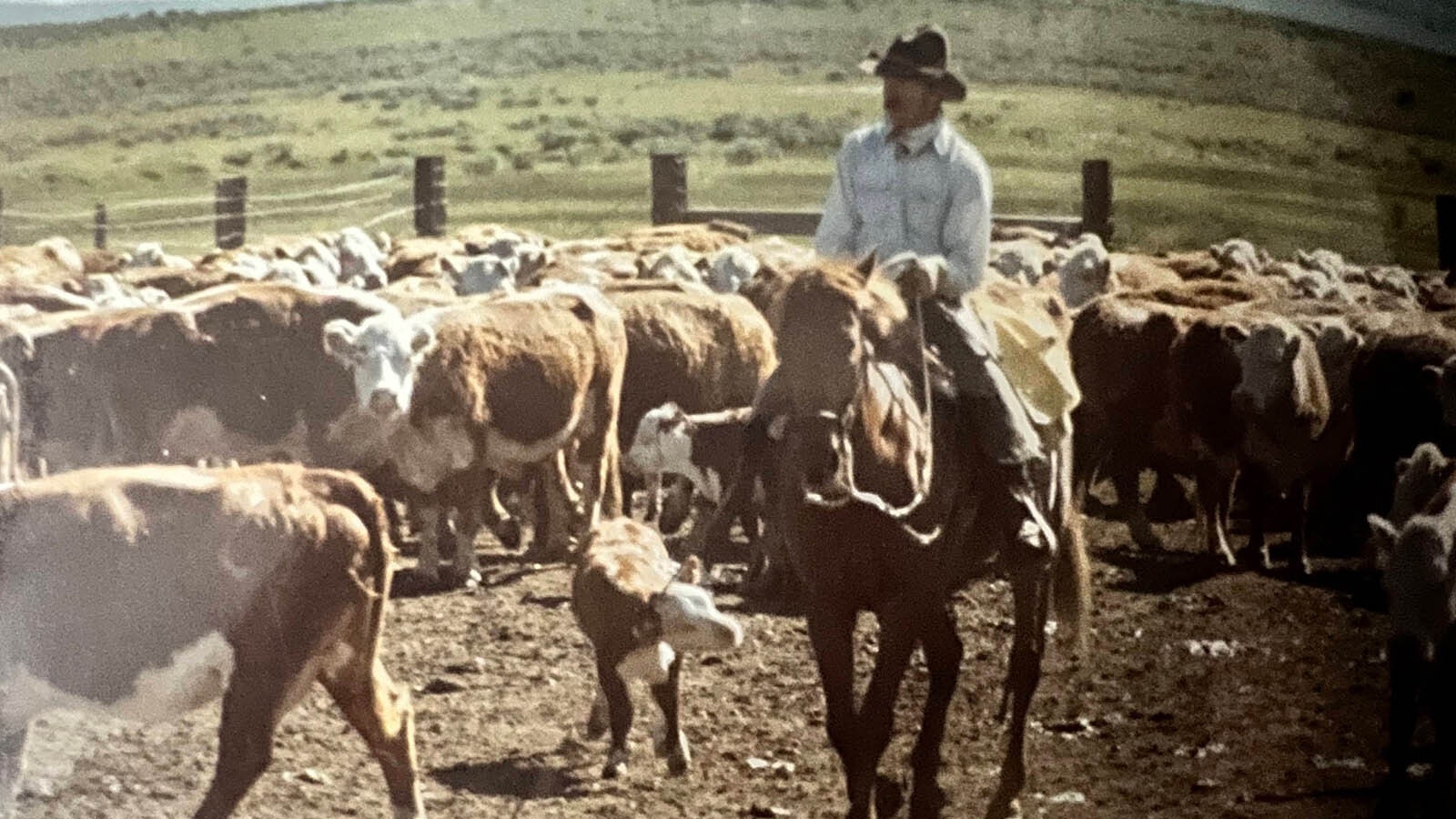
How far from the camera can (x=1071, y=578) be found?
233 inches

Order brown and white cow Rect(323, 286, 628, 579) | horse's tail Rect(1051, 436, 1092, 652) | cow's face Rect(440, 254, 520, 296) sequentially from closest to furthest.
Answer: brown and white cow Rect(323, 286, 628, 579), horse's tail Rect(1051, 436, 1092, 652), cow's face Rect(440, 254, 520, 296)

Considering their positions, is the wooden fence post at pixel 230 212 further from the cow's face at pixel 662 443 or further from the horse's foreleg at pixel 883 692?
the horse's foreleg at pixel 883 692

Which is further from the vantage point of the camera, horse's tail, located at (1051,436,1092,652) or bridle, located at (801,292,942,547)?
horse's tail, located at (1051,436,1092,652)

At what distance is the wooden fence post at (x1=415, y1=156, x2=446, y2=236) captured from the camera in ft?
19.9

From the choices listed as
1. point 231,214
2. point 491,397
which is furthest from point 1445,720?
point 231,214

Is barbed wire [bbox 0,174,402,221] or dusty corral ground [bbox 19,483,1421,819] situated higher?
barbed wire [bbox 0,174,402,221]

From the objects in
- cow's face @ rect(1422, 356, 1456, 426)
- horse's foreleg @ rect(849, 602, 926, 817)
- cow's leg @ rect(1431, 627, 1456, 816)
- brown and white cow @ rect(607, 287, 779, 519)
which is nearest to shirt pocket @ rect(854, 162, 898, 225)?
brown and white cow @ rect(607, 287, 779, 519)

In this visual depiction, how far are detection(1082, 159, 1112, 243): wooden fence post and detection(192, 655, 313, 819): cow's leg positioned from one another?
2.69 metres

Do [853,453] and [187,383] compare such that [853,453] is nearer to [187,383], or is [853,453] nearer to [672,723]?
[672,723]

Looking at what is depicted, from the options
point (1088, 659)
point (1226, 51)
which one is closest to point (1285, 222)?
point (1226, 51)

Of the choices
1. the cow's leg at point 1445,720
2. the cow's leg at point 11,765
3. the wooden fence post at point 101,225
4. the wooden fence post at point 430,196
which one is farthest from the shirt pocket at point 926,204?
the cow's leg at point 11,765

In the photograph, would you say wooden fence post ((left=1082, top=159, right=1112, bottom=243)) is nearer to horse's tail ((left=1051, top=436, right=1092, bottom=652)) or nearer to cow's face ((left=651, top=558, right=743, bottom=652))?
horse's tail ((left=1051, top=436, right=1092, bottom=652))

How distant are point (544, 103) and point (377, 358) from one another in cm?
95

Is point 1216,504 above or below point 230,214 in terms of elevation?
below
